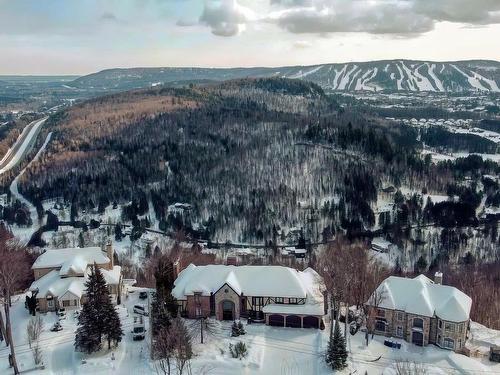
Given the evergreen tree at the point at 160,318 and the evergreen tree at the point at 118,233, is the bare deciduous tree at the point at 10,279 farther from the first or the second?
the evergreen tree at the point at 118,233

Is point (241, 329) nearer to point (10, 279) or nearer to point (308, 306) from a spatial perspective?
point (308, 306)

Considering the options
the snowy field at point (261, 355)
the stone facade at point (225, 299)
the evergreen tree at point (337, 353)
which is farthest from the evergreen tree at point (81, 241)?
the evergreen tree at point (337, 353)

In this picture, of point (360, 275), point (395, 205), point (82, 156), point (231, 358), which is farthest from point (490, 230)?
point (82, 156)

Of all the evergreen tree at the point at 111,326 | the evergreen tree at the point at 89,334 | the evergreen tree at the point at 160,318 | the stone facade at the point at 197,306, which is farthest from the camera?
the stone facade at the point at 197,306

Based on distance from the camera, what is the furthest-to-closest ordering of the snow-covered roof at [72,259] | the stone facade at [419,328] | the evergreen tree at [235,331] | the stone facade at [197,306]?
the snow-covered roof at [72,259]
the stone facade at [197,306]
the evergreen tree at [235,331]
the stone facade at [419,328]

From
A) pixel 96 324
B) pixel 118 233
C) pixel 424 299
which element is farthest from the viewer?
pixel 118 233

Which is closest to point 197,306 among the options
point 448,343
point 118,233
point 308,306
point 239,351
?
point 239,351

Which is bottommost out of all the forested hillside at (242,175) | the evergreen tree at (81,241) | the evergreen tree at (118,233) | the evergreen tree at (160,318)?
the evergreen tree at (118,233)
